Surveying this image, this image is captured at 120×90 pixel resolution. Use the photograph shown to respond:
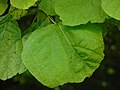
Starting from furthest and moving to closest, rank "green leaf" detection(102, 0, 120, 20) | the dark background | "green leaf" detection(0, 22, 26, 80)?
the dark background, "green leaf" detection(0, 22, 26, 80), "green leaf" detection(102, 0, 120, 20)

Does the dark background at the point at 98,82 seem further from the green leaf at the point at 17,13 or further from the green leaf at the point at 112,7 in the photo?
the green leaf at the point at 112,7

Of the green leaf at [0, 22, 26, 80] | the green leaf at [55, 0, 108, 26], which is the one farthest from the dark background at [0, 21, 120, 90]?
the green leaf at [55, 0, 108, 26]

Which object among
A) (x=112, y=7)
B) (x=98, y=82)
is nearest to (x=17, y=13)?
(x=112, y=7)

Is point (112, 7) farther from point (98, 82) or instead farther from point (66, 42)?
point (98, 82)

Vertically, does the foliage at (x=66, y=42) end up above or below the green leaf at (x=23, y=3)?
below

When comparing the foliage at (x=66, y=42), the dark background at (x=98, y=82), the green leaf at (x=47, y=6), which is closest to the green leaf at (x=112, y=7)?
the foliage at (x=66, y=42)

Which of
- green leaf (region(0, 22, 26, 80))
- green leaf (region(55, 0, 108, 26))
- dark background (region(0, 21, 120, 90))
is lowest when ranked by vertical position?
dark background (region(0, 21, 120, 90))

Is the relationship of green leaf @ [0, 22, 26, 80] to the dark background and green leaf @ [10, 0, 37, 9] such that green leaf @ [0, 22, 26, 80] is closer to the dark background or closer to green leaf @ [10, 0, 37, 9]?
green leaf @ [10, 0, 37, 9]
